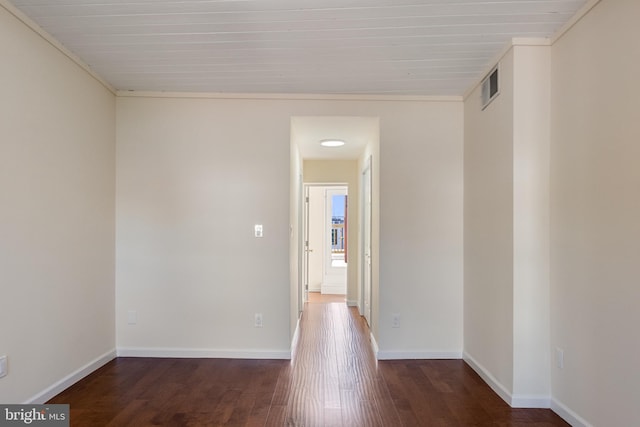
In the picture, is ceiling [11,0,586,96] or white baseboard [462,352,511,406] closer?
ceiling [11,0,586,96]

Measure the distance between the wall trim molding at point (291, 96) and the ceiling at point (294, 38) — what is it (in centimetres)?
13

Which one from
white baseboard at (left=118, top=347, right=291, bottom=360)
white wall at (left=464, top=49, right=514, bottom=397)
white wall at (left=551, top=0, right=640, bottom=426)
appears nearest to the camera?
white wall at (left=551, top=0, right=640, bottom=426)

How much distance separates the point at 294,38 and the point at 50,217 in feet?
6.88

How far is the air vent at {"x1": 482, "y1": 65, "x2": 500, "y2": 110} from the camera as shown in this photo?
2.73 metres

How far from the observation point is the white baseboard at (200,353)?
3.35m

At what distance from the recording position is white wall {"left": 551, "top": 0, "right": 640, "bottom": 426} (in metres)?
1.78

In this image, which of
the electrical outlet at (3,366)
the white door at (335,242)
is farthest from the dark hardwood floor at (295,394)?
the white door at (335,242)

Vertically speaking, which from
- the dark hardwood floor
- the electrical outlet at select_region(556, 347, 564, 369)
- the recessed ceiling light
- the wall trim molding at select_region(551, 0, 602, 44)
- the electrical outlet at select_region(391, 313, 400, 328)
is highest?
the wall trim molding at select_region(551, 0, 602, 44)

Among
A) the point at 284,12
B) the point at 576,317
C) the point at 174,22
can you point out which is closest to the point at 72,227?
the point at 174,22

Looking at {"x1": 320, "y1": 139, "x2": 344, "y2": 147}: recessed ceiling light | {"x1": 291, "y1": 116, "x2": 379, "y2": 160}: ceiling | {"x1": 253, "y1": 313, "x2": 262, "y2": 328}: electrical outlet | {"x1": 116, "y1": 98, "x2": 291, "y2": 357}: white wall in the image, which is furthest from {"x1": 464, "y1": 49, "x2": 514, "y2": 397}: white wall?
{"x1": 253, "y1": 313, "x2": 262, "y2": 328}: electrical outlet

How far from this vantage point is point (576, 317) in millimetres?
2166

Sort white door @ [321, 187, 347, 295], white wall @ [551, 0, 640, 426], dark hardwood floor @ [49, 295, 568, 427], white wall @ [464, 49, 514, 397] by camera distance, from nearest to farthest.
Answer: white wall @ [551, 0, 640, 426] → dark hardwood floor @ [49, 295, 568, 427] → white wall @ [464, 49, 514, 397] → white door @ [321, 187, 347, 295]

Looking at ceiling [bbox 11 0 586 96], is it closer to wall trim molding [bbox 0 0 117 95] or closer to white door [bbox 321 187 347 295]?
wall trim molding [bbox 0 0 117 95]

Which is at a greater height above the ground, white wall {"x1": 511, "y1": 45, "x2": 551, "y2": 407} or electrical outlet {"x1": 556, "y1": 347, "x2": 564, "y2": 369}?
white wall {"x1": 511, "y1": 45, "x2": 551, "y2": 407}
